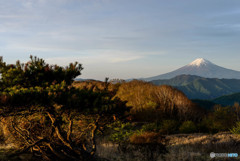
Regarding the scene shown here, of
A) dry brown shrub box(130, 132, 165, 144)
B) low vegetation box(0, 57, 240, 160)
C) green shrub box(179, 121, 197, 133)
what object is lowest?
green shrub box(179, 121, 197, 133)

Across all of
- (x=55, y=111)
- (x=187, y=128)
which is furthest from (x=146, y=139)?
(x=187, y=128)

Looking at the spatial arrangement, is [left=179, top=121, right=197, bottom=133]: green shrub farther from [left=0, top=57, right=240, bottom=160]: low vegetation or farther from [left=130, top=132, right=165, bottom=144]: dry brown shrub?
[left=130, top=132, right=165, bottom=144]: dry brown shrub

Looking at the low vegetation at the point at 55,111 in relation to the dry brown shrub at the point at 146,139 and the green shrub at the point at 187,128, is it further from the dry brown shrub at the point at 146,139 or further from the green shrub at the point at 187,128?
the green shrub at the point at 187,128

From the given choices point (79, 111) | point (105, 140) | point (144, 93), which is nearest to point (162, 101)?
point (144, 93)

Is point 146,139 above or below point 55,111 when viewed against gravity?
below

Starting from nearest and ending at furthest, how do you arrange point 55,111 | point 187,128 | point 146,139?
point 55,111, point 146,139, point 187,128

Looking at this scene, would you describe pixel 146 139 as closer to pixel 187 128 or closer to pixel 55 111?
pixel 55 111

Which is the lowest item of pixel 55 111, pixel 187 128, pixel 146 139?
pixel 187 128

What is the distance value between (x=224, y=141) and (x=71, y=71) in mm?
8781

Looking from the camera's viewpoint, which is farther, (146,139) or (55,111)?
(146,139)

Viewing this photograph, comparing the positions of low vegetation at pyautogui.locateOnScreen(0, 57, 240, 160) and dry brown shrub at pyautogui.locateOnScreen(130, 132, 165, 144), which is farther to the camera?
dry brown shrub at pyautogui.locateOnScreen(130, 132, 165, 144)

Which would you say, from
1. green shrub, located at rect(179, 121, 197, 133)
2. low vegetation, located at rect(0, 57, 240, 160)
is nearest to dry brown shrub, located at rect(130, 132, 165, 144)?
low vegetation, located at rect(0, 57, 240, 160)

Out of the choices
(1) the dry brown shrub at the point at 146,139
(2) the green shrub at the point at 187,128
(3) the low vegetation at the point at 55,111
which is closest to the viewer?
(3) the low vegetation at the point at 55,111

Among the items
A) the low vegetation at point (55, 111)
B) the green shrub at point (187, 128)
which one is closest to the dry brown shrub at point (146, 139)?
the low vegetation at point (55, 111)
